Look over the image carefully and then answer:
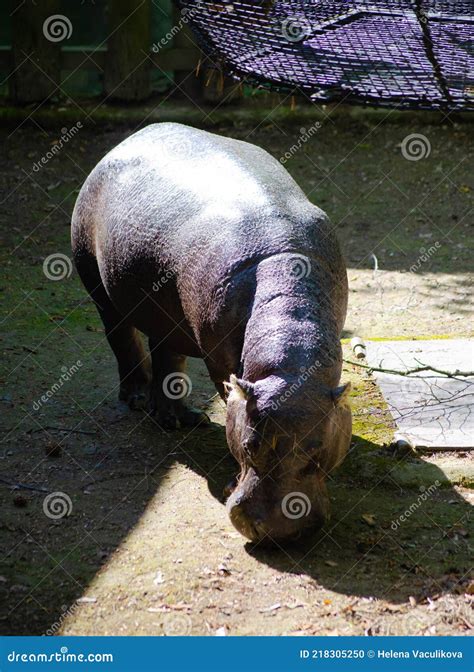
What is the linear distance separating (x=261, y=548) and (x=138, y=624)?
0.78 metres

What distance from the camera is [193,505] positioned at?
5348 millimetres

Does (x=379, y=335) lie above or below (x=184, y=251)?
below

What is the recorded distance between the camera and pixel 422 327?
806 cm

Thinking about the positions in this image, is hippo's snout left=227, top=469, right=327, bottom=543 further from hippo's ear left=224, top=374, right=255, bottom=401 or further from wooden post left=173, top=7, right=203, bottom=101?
wooden post left=173, top=7, right=203, bottom=101

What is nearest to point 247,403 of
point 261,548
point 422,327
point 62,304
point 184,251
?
point 261,548

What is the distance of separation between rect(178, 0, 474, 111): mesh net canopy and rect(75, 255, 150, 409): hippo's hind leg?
5.78 ft

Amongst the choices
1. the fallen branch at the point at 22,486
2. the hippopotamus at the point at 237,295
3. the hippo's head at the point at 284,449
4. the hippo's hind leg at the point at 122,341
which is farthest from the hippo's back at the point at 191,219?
the fallen branch at the point at 22,486

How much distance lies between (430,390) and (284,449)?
Answer: 7.52ft

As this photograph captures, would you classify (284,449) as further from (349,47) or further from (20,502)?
(349,47)

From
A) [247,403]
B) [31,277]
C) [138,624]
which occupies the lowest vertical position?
[31,277]

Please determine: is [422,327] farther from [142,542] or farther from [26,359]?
[142,542]

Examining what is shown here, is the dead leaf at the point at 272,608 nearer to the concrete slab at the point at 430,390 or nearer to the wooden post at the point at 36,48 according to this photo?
the concrete slab at the point at 430,390

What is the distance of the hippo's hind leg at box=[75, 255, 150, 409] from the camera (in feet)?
21.1

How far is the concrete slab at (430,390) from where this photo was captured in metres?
5.89
